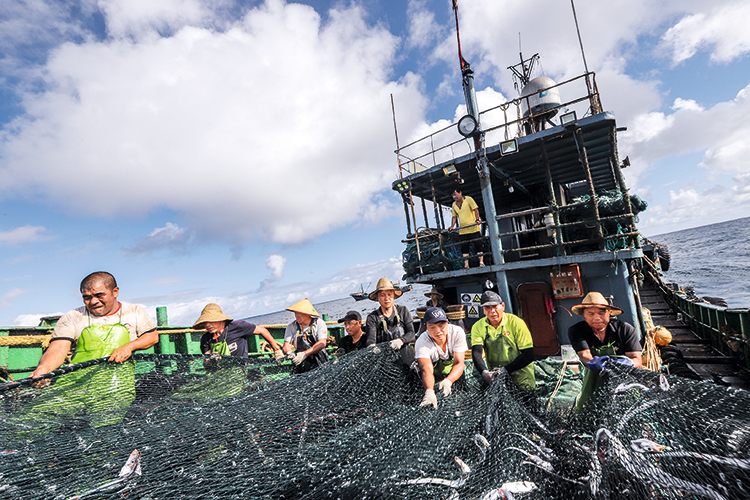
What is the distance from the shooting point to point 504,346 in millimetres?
4273

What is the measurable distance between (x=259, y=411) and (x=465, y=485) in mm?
1866

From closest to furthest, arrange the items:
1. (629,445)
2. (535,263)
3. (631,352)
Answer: (629,445) < (631,352) < (535,263)

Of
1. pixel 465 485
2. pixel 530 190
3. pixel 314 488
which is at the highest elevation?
pixel 530 190

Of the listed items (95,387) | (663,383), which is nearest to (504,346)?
(663,383)

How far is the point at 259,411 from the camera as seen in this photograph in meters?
3.10

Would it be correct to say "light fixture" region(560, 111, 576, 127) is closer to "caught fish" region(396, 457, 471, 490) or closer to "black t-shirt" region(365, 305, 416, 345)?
"black t-shirt" region(365, 305, 416, 345)

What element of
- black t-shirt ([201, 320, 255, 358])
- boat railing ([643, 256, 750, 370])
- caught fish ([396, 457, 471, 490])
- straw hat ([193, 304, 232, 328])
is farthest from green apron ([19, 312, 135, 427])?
boat railing ([643, 256, 750, 370])

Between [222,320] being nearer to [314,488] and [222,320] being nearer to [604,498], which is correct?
[314,488]

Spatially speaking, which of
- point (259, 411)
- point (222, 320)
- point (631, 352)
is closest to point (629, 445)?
point (631, 352)

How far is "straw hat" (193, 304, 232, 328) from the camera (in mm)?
4788

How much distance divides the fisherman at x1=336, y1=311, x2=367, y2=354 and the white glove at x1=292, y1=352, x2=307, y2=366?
29.7 inches

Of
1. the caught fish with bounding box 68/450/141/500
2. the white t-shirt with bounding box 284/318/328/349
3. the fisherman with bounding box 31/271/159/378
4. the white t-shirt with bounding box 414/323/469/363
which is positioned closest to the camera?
the caught fish with bounding box 68/450/141/500

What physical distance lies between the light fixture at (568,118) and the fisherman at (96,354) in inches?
369

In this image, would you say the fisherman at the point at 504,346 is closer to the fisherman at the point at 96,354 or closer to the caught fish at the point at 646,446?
the caught fish at the point at 646,446
